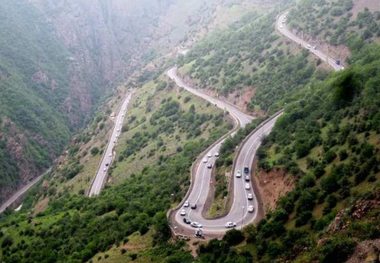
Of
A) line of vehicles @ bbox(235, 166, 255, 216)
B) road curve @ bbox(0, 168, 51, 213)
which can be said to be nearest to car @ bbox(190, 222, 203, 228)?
line of vehicles @ bbox(235, 166, 255, 216)

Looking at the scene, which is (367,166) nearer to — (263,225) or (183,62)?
(263,225)

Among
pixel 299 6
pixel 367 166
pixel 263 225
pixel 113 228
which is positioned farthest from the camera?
pixel 299 6

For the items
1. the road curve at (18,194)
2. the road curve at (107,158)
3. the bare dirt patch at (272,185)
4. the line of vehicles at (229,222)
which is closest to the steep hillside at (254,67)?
the road curve at (107,158)

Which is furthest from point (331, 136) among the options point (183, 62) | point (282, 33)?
point (183, 62)

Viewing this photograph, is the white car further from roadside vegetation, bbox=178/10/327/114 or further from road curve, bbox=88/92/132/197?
road curve, bbox=88/92/132/197

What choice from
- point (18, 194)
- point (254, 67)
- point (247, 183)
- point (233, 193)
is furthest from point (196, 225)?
point (18, 194)

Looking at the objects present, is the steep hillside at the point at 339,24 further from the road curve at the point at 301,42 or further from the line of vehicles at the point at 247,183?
the line of vehicles at the point at 247,183

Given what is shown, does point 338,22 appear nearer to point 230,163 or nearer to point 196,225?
point 230,163
